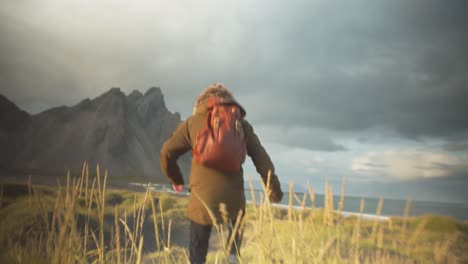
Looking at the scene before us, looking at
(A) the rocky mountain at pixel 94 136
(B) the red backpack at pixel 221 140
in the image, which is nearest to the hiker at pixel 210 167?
(B) the red backpack at pixel 221 140

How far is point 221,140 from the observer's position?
8.05 ft

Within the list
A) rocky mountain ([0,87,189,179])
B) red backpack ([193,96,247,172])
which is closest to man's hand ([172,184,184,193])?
red backpack ([193,96,247,172])

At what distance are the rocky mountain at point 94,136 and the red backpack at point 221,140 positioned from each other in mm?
125112

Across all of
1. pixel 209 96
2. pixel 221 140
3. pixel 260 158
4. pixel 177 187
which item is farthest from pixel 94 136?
pixel 221 140

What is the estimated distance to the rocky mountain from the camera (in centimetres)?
12644

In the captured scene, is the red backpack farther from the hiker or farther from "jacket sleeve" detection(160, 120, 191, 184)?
"jacket sleeve" detection(160, 120, 191, 184)

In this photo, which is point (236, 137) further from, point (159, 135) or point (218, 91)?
point (159, 135)

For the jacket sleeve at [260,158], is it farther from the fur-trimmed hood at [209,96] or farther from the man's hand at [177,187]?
the man's hand at [177,187]

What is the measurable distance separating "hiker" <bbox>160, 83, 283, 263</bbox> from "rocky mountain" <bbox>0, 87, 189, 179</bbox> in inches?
4914

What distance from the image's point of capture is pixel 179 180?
296 centimetres

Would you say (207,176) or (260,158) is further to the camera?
(260,158)

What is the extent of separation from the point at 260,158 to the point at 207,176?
521 millimetres

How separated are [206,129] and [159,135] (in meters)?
179

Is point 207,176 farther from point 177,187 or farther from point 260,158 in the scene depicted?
point 260,158
